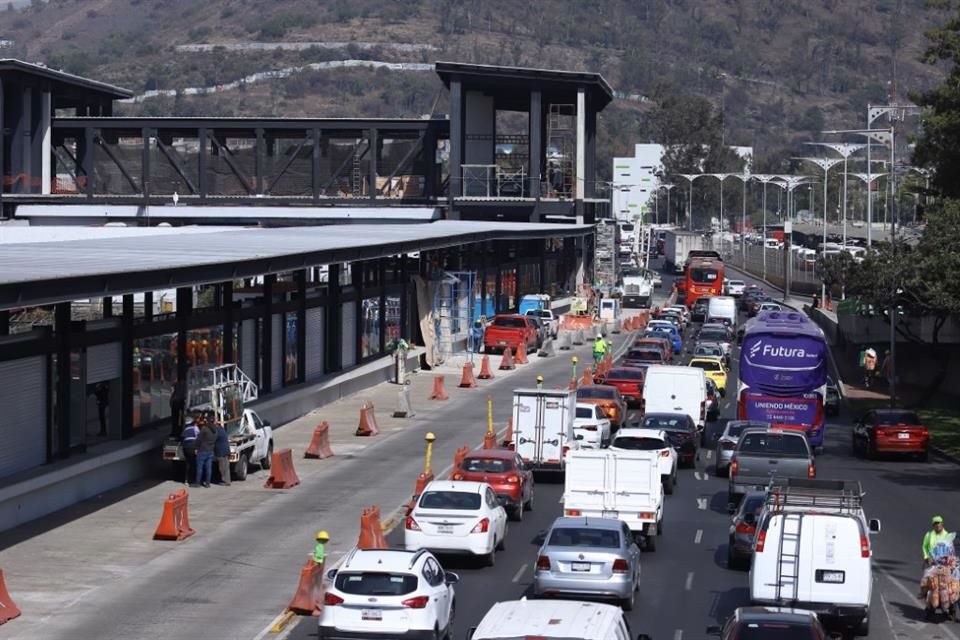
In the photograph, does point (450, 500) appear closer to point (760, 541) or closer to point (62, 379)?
point (760, 541)

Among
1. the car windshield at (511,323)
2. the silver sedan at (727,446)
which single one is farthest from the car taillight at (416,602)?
the car windshield at (511,323)

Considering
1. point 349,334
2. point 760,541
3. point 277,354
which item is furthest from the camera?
point 349,334

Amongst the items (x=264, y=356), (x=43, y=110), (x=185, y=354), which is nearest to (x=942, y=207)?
(x=264, y=356)

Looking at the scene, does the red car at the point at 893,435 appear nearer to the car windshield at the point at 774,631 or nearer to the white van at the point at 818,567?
the white van at the point at 818,567

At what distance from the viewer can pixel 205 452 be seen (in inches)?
1379

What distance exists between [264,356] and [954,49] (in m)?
32.4

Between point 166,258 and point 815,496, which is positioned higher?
point 166,258

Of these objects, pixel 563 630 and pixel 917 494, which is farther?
pixel 917 494

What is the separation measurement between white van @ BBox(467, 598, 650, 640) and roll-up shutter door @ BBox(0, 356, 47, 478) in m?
16.7

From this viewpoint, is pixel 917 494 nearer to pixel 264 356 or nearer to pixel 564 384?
pixel 264 356

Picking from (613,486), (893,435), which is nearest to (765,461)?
(613,486)

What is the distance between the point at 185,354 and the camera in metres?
39.6

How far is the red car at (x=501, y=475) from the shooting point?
Answer: 32031 mm

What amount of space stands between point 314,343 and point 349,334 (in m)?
4.46
